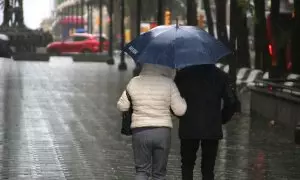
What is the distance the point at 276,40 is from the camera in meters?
31.0

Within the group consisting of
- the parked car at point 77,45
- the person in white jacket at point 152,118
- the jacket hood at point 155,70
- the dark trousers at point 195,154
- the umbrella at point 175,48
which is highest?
the umbrella at point 175,48

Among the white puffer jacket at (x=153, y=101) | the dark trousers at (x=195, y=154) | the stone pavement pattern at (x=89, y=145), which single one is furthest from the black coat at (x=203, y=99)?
the stone pavement pattern at (x=89, y=145)

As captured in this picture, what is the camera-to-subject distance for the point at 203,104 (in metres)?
9.28

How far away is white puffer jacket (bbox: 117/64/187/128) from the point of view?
348 inches

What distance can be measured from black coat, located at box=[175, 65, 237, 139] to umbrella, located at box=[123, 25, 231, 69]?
24 centimetres

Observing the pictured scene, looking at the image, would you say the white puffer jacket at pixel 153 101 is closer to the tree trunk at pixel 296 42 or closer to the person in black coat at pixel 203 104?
the person in black coat at pixel 203 104

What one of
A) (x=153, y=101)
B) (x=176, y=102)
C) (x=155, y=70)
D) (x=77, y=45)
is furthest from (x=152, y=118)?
(x=77, y=45)

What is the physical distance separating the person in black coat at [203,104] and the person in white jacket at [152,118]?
0.34 m

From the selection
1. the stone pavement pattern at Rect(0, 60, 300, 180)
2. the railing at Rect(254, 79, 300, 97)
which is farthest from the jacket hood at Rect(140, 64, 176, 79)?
the railing at Rect(254, 79, 300, 97)

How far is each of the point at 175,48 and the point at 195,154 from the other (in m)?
1.06

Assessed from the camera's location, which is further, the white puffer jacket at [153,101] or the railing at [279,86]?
the railing at [279,86]

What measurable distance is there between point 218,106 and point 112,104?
15.2 m

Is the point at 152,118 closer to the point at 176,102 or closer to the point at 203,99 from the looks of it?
the point at 176,102

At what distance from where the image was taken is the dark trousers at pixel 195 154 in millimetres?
9453
